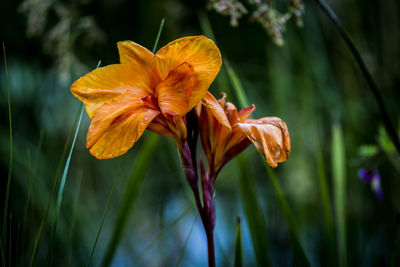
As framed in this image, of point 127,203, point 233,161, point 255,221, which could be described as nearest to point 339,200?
point 255,221

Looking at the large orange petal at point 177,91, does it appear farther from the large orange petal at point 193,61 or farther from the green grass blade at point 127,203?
the green grass blade at point 127,203

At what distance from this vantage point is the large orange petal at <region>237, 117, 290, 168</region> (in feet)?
1.06

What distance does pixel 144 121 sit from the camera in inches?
12.4

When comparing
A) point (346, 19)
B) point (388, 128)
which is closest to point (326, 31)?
point (346, 19)

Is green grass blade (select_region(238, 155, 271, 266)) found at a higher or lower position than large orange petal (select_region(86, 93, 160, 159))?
lower

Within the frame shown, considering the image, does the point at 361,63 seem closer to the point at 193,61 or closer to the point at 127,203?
the point at 193,61

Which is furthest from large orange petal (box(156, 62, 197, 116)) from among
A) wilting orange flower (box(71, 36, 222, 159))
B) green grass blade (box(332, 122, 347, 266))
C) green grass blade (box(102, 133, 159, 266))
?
green grass blade (box(332, 122, 347, 266))

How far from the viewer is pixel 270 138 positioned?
336 millimetres

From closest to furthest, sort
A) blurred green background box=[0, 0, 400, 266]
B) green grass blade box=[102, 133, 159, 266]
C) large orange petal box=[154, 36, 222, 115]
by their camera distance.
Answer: large orange petal box=[154, 36, 222, 115] < green grass blade box=[102, 133, 159, 266] < blurred green background box=[0, 0, 400, 266]

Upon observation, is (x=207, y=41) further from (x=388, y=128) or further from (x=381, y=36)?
(x=381, y=36)

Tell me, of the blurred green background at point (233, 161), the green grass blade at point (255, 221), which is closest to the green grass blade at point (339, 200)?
the blurred green background at point (233, 161)

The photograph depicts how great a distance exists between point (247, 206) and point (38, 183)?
53cm

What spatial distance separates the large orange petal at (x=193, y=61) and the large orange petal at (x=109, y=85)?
2cm

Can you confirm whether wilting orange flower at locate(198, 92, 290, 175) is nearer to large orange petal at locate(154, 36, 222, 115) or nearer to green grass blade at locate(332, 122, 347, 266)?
large orange petal at locate(154, 36, 222, 115)
